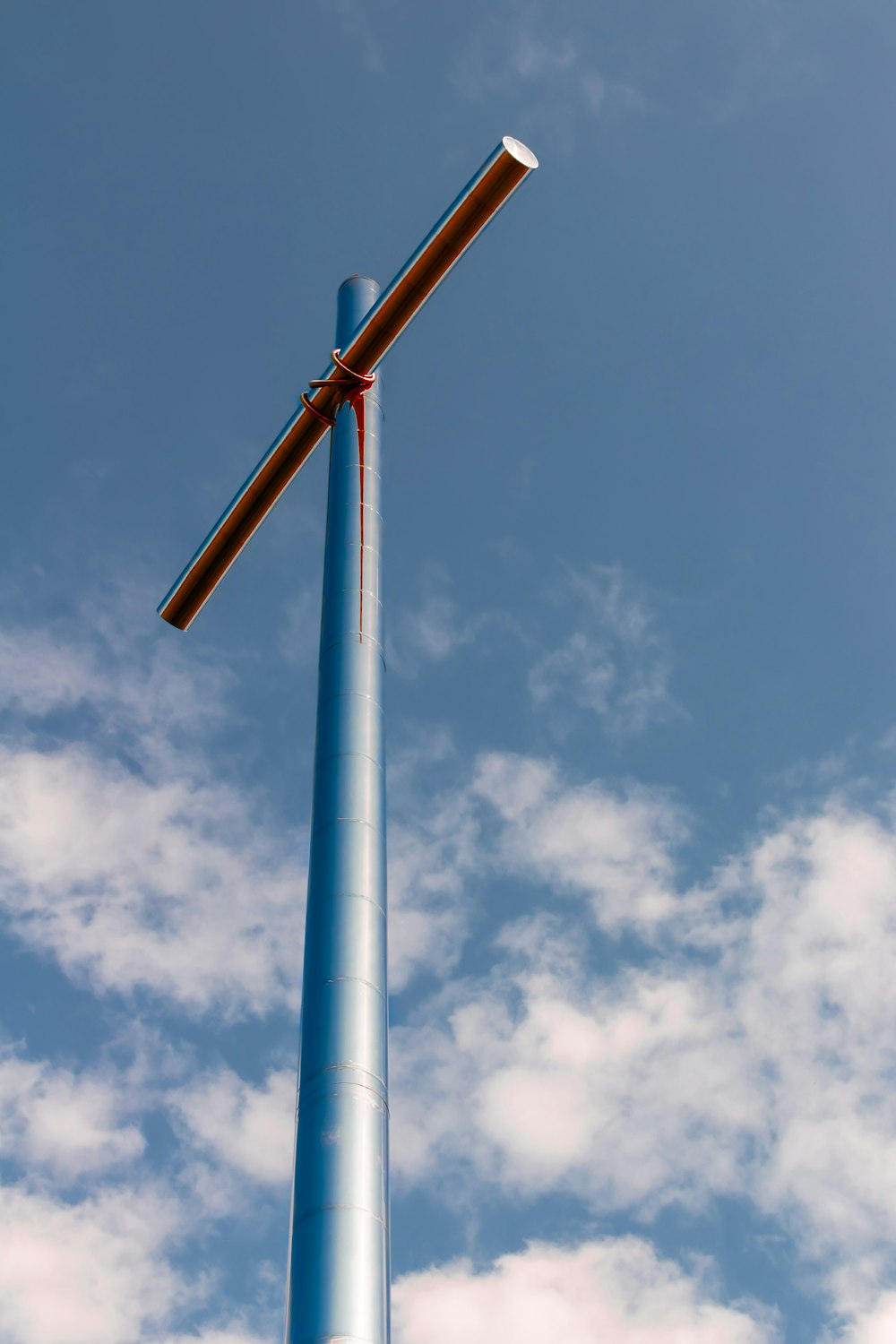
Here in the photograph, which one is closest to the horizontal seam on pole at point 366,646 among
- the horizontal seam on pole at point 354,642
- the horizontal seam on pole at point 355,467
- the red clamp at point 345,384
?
the horizontal seam on pole at point 354,642

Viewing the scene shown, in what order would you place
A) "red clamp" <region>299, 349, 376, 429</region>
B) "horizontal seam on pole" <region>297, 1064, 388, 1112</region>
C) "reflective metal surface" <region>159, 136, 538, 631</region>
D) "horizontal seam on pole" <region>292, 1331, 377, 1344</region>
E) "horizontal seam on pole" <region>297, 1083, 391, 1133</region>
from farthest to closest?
1. "red clamp" <region>299, 349, 376, 429</region>
2. "reflective metal surface" <region>159, 136, 538, 631</region>
3. "horizontal seam on pole" <region>297, 1064, 388, 1112</region>
4. "horizontal seam on pole" <region>297, 1083, 391, 1133</region>
5. "horizontal seam on pole" <region>292, 1331, 377, 1344</region>

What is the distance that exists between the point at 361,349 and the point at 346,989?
624 inches

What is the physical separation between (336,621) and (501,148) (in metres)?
10.9

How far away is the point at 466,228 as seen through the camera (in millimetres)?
26312

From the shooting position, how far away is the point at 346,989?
17.6 metres

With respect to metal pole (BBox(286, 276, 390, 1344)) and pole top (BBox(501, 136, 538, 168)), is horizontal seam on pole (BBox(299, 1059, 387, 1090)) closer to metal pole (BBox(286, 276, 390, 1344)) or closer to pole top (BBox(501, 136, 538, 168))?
metal pole (BBox(286, 276, 390, 1344))

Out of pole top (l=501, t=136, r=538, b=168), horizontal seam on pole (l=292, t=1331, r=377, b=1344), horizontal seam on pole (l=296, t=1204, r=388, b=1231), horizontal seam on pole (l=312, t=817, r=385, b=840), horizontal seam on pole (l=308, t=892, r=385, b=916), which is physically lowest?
horizontal seam on pole (l=292, t=1331, r=377, b=1344)

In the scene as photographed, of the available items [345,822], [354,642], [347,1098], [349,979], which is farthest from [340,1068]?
[354,642]

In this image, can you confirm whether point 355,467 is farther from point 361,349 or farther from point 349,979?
point 349,979

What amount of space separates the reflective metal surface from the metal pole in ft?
9.67

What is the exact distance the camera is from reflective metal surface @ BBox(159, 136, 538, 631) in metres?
26.0

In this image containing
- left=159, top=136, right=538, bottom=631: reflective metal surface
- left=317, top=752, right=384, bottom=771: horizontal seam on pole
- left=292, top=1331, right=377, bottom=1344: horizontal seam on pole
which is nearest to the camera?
left=292, top=1331, right=377, bottom=1344: horizontal seam on pole

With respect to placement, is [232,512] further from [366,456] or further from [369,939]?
[369,939]

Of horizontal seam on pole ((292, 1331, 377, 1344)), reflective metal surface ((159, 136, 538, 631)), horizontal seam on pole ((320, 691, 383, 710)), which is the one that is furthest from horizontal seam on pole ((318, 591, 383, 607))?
horizontal seam on pole ((292, 1331, 377, 1344))
